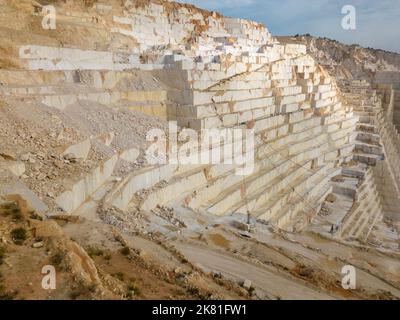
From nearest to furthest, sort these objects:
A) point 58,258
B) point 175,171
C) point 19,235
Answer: point 58,258
point 19,235
point 175,171

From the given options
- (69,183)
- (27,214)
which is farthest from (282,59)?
(27,214)

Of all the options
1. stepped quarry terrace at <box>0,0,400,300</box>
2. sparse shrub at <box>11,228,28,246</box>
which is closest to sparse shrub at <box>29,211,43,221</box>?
stepped quarry terrace at <box>0,0,400,300</box>

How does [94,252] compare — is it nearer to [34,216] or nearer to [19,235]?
[19,235]

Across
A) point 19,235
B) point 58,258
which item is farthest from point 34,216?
point 58,258

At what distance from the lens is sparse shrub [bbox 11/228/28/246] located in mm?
4327

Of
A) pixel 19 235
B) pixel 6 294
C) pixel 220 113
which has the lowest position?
pixel 6 294

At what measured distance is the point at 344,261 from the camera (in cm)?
780

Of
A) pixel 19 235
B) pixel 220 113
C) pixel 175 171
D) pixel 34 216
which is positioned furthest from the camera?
pixel 220 113

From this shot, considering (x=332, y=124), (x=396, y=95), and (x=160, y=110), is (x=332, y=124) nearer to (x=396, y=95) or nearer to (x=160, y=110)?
(x=160, y=110)

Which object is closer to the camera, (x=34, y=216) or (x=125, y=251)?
(x=125, y=251)

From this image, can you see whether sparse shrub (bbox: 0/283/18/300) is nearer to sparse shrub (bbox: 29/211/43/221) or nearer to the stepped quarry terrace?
the stepped quarry terrace

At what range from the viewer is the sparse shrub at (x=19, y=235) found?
4.33m

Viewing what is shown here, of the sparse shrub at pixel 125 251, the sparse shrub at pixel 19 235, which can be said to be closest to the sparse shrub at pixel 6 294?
the sparse shrub at pixel 19 235

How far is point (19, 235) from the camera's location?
440 centimetres
